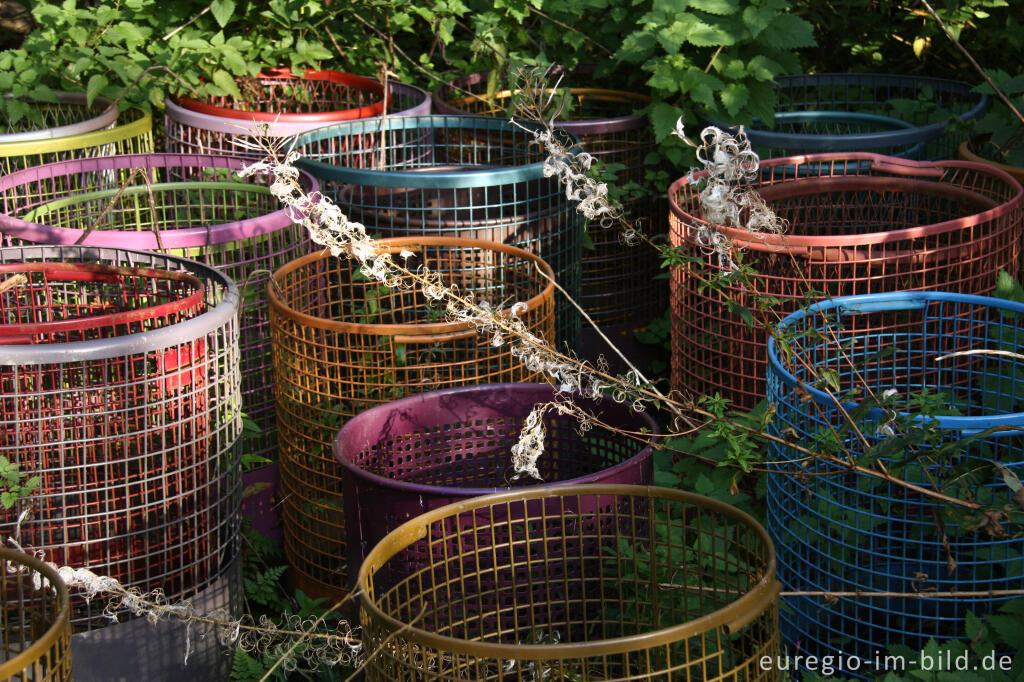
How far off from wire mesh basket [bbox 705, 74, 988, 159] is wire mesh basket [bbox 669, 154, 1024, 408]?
0.17 meters

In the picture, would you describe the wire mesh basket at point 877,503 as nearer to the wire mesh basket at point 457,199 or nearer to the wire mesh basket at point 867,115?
the wire mesh basket at point 457,199

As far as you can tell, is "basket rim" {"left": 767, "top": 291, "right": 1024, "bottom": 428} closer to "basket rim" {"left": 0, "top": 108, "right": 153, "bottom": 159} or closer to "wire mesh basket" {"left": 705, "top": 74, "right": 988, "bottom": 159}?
"wire mesh basket" {"left": 705, "top": 74, "right": 988, "bottom": 159}

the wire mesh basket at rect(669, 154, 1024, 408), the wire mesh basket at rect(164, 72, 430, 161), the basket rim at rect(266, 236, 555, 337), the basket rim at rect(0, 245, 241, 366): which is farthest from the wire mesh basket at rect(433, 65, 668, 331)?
the basket rim at rect(0, 245, 241, 366)

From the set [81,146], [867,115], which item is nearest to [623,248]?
[867,115]

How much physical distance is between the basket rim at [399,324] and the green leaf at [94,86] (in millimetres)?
2190

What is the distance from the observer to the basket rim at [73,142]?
517cm

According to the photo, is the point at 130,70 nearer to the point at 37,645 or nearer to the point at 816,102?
the point at 816,102

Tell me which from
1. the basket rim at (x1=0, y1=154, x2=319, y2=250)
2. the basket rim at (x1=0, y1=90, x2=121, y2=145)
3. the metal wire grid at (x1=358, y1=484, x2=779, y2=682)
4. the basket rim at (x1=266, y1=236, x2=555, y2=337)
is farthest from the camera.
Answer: the basket rim at (x1=0, y1=90, x2=121, y2=145)

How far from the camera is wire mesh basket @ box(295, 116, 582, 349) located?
446cm

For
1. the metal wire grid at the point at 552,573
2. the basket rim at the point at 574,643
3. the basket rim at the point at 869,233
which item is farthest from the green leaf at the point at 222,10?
the basket rim at the point at 574,643

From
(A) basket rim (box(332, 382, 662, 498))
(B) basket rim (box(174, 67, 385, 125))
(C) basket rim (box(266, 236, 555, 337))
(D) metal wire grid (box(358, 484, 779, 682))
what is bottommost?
(D) metal wire grid (box(358, 484, 779, 682))

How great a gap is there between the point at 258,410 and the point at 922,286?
2.26m

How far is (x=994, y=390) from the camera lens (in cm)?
363

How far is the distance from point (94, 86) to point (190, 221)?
141cm
